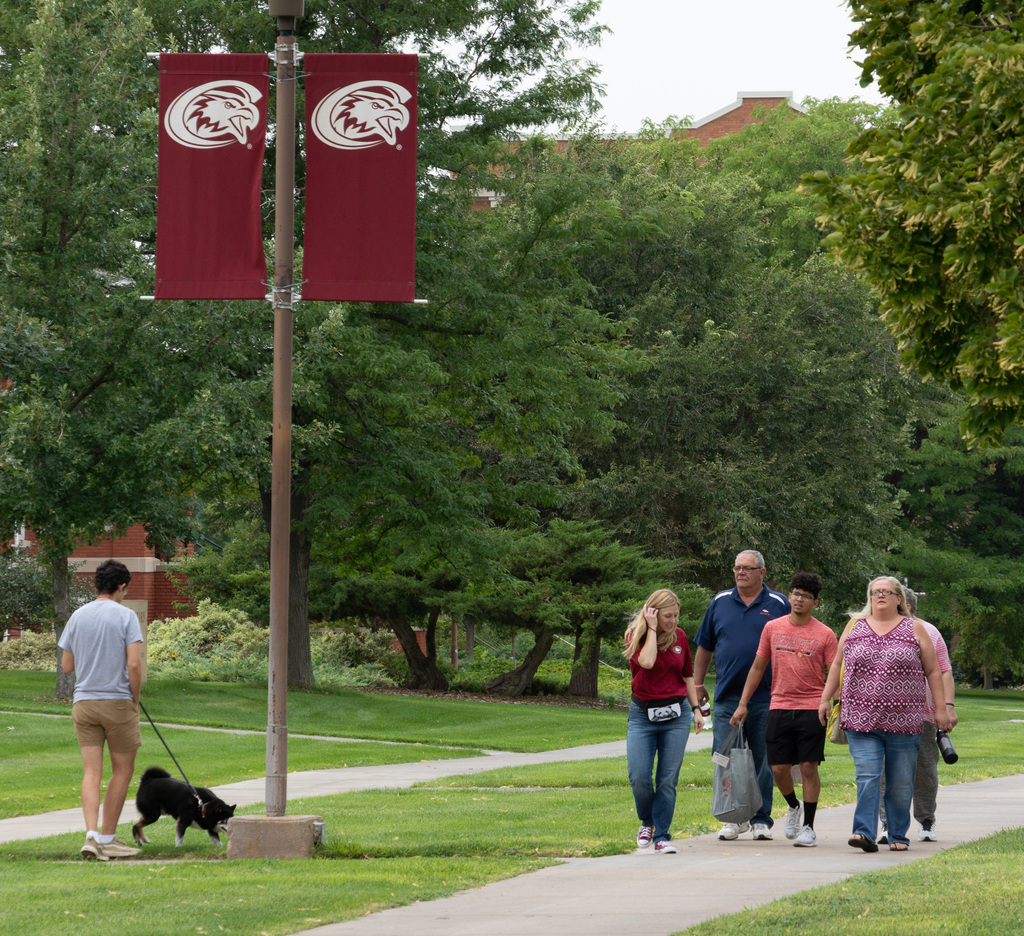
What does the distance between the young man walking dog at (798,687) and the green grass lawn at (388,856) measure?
106cm

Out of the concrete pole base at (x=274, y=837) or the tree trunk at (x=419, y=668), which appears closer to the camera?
the concrete pole base at (x=274, y=837)

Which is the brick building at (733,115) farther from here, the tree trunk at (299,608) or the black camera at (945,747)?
the black camera at (945,747)

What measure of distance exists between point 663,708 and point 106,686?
12.4 ft

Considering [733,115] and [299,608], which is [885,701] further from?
[733,115]

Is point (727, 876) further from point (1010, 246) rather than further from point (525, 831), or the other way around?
point (1010, 246)

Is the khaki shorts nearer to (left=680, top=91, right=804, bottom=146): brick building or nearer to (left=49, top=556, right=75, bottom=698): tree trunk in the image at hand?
(left=49, top=556, right=75, bottom=698): tree trunk

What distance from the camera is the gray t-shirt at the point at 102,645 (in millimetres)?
9078

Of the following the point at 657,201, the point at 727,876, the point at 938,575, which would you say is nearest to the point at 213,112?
the point at 727,876

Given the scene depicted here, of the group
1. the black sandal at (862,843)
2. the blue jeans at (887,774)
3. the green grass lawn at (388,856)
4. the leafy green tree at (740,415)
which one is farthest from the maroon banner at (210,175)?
the leafy green tree at (740,415)

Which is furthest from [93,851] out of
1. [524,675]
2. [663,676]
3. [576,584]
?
[524,675]

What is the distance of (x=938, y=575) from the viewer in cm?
4203

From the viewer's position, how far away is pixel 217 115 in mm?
9117

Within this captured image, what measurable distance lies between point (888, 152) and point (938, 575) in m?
37.5

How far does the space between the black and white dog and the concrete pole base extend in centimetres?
78
